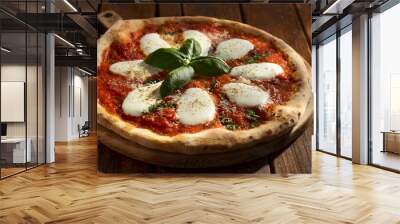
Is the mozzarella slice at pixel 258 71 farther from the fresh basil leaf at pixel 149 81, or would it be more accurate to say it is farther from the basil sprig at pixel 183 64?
the fresh basil leaf at pixel 149 81

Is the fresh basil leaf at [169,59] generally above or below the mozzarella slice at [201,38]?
Answer: below

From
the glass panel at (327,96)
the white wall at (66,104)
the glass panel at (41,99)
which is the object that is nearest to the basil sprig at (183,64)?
the glass panel at (41,99)

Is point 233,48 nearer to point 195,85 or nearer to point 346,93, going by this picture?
point 195,85

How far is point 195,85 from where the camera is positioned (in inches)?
223

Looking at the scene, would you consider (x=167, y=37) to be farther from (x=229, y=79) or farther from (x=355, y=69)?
(x=355, y=69)

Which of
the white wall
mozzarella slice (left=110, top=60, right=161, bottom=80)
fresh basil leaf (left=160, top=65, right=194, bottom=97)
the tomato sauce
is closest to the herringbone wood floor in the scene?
the tomato sauce

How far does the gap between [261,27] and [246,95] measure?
1230mm

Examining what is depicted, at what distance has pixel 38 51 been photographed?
718 cm

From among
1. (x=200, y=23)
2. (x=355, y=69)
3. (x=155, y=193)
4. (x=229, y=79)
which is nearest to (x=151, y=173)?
(x=155, y=193)

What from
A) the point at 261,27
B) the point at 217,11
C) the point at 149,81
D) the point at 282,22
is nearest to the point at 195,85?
the point at 149,81

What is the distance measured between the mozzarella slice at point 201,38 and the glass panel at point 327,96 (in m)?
4.09

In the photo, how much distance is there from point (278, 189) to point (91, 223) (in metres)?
2.37


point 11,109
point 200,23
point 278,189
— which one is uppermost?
point 200,23

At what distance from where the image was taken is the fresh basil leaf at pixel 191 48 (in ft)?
19.1
